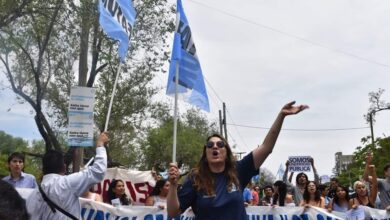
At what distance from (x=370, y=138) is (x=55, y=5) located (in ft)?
83.1

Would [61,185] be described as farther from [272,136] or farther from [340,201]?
[340,201]

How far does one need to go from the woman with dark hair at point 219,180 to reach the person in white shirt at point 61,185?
2.71 ft

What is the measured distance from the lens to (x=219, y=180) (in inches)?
138

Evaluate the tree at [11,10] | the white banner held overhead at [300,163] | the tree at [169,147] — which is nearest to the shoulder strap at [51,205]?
the tree at [11,10]

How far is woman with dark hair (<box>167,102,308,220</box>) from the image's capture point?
3.37 metres

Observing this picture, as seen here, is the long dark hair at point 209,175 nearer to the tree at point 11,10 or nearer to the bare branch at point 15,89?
the tree at point 11,10

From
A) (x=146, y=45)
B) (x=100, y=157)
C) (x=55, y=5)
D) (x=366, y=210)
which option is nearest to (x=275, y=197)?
(x=366, y=210)

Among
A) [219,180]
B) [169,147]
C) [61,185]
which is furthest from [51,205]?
[169,147]

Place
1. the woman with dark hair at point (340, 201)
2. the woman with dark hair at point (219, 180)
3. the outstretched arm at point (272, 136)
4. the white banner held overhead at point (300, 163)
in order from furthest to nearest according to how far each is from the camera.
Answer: the white banner held overhead at point (300, 163), the woman with dark hair at point (340, 201), the outstretched arm at point (272, 136), the woman with dark hair at point (219, 180)

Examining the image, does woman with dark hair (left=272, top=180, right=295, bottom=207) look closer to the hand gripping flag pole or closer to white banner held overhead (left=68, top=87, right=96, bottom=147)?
white banner held overhead (left=68, top=87, right=96, bottom=147)

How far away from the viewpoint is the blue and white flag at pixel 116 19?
23.0ft

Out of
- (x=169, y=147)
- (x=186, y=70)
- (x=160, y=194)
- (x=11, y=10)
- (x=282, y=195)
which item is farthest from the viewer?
(x=169, y=147)

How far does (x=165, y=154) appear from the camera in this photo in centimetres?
4934

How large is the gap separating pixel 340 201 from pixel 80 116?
13.8 feet
